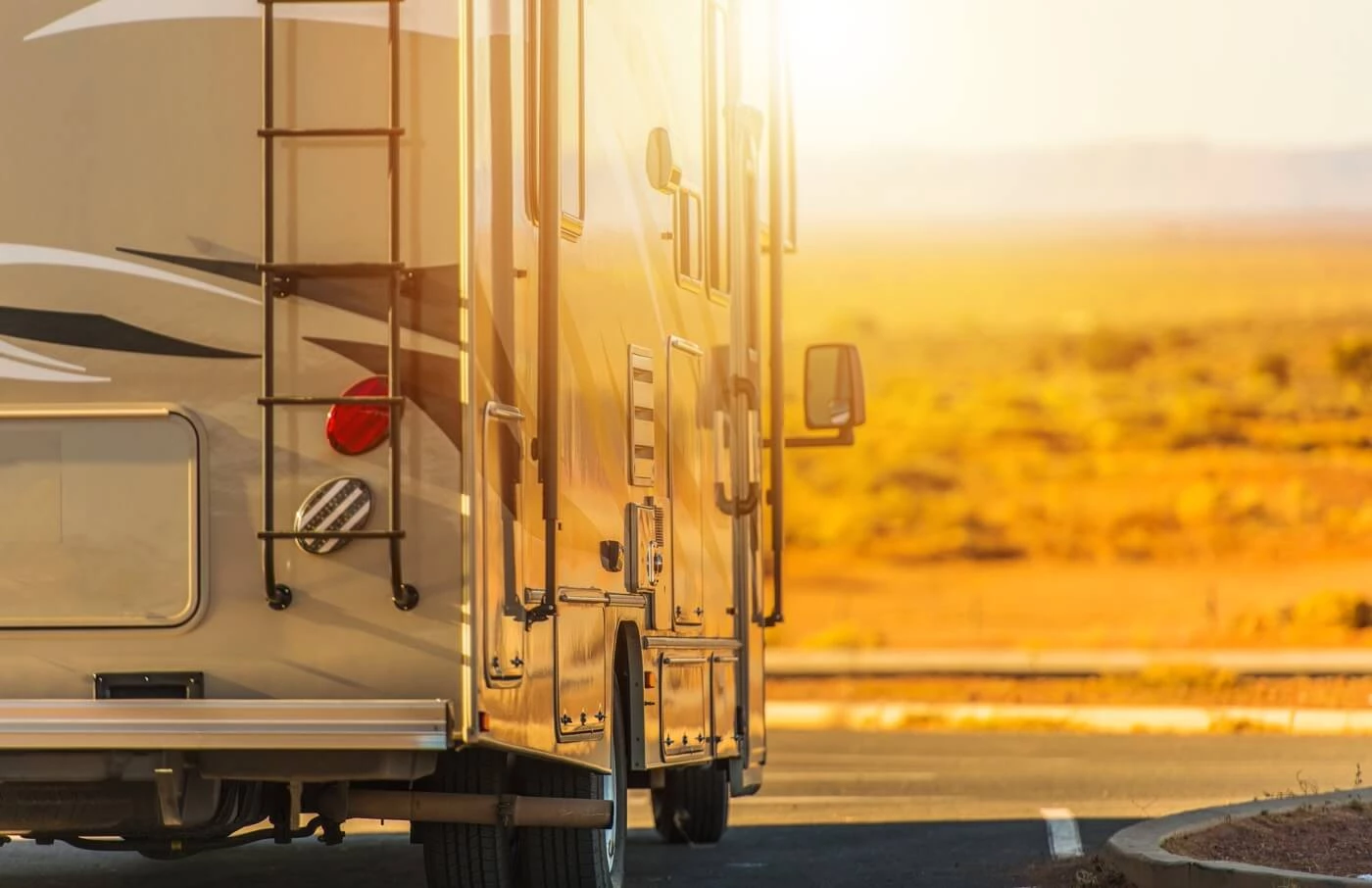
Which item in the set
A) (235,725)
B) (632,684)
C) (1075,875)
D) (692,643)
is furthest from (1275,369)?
(235,725)

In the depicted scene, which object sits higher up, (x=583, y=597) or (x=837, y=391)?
(x=837, y=391)

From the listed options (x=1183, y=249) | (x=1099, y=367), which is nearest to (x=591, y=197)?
(x=1099, y=367)

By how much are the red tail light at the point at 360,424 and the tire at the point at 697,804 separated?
537cm

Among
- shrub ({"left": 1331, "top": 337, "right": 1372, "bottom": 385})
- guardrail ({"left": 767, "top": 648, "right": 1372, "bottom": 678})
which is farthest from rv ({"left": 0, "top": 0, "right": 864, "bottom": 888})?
shrub ({"left": 1331, "top": 337, "right": 1372, "bottom": 385})

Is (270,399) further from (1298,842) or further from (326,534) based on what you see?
(1298,842)

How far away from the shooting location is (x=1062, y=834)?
1326cm

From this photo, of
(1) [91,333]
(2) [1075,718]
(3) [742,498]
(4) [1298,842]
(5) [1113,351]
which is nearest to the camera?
(1) [91,333]

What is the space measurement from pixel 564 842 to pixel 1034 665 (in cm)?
2138

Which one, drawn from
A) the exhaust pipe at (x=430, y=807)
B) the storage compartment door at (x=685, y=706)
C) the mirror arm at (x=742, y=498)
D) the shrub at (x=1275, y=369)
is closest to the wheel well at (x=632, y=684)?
the storage compartment door at (x=685, y=706)

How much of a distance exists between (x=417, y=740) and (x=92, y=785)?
1310 mm

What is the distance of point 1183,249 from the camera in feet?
269

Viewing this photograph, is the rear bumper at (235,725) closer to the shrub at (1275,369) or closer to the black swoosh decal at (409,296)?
the black swoosh decal at (409,296)

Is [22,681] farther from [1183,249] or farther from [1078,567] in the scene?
[1183,249]

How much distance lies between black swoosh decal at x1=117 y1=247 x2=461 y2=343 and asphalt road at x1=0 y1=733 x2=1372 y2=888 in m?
4.27
